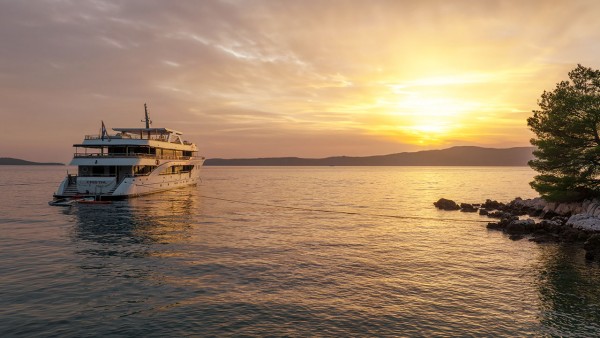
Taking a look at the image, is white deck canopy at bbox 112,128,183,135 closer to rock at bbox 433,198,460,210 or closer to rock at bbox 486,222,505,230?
rock at bbox 433,198,460,210

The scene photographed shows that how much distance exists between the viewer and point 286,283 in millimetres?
18188

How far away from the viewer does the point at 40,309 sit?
14.5m

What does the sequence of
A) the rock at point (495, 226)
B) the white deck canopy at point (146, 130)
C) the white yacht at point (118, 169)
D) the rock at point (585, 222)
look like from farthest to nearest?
1. the white deck canopy at point (146, 130)
2. the white yacht at point (118, 169)
3. the rock at point (495, 226)
4. the rock at point (585, 222)

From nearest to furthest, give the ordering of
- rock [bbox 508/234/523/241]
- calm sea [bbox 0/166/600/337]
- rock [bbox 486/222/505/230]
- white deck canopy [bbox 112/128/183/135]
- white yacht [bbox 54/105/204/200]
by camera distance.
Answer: calm sea [bbox 0/166/600/337] < rock [bbox 508/234/523/241] < rock [bbox 486/222/505/230] < white yacht [bbox 54/105/204/200] < white deck canopy [bbox 112/128/183/135]

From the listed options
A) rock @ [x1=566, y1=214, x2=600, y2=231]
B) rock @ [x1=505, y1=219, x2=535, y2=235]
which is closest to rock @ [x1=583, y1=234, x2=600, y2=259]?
rock @ [x1=566, y1=214, x2=600, y2=231]

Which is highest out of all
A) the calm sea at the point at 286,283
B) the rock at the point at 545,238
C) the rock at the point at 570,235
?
the rock at the point at 570,235

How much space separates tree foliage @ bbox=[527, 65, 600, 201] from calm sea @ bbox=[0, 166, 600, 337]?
1076 centimetres

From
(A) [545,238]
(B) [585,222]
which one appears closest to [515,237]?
(A) [545,238]

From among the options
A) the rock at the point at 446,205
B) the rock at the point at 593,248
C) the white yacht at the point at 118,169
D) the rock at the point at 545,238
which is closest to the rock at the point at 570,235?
the rock at the point at 545,238

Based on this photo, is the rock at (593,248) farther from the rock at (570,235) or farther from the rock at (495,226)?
the rock at (495,226)

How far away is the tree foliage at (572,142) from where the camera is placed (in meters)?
36.1

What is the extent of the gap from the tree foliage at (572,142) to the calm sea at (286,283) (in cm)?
1076

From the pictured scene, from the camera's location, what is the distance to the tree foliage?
118ft

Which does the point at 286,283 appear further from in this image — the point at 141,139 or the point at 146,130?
the point at 146,130
